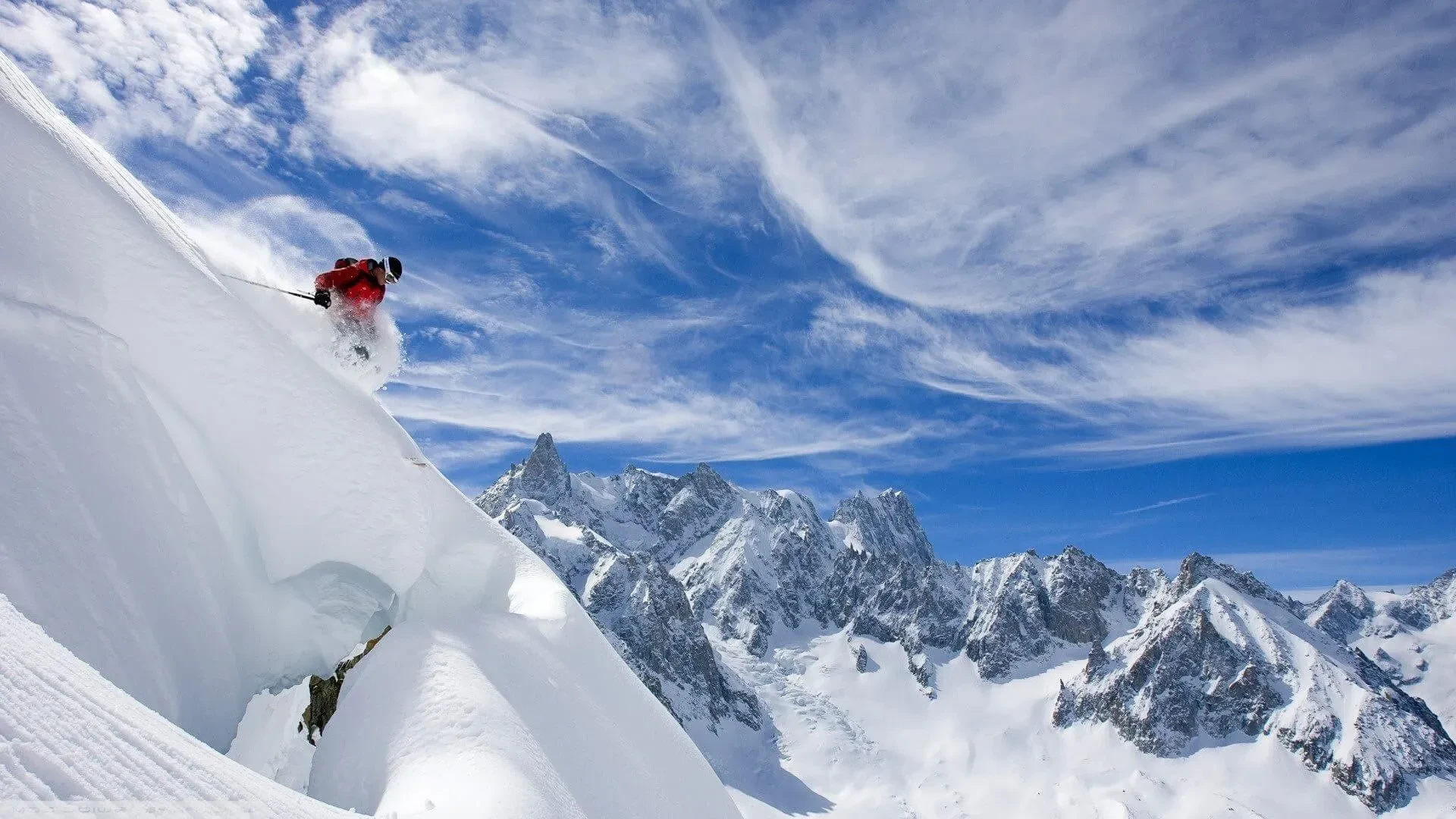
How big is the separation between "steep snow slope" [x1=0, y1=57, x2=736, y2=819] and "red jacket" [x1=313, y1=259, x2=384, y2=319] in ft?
9.59

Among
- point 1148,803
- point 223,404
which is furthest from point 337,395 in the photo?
point 1148,803

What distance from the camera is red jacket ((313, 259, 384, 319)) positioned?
15664mm

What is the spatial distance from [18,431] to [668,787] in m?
9.24

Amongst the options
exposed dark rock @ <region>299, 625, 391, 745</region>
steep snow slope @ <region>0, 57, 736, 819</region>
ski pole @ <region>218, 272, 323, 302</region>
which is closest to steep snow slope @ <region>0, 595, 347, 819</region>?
steep snow slope @ <region>0, 57, 736, 819</region>

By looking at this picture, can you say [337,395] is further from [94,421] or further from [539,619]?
[539,619]

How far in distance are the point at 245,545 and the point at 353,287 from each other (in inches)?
248

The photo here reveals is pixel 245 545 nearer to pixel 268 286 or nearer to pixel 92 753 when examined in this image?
pixel 268 286

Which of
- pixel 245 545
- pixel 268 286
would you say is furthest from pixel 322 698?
pixel 268 286

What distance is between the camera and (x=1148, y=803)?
192 m

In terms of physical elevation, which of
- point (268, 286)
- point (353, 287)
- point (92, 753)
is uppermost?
point (353, 287)

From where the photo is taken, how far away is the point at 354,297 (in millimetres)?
15867

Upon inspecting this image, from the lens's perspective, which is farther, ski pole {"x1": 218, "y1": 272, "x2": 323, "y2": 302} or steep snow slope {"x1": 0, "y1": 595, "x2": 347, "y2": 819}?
ski pole {"x1": 218, "y1": 272, "x2": 323, "y2": 302}

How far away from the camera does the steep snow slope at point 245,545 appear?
856cm

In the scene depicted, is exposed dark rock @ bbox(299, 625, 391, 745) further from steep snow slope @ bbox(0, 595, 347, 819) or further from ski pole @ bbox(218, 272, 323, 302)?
ski pole @ bbox(218, 272, 323, 302)
